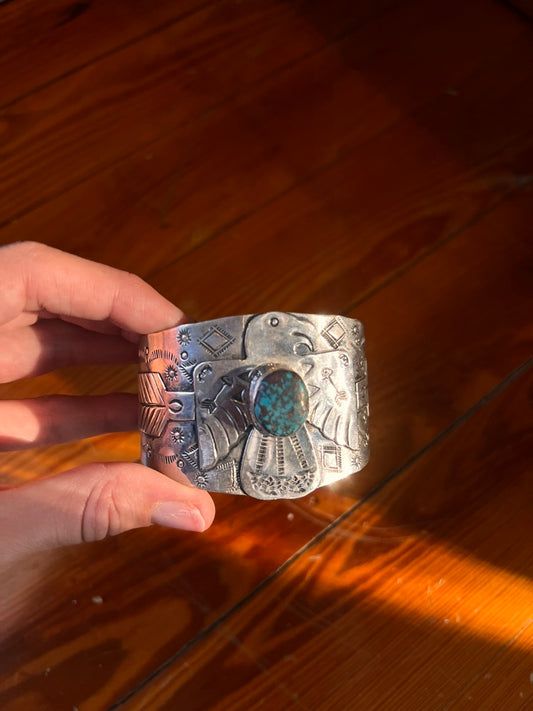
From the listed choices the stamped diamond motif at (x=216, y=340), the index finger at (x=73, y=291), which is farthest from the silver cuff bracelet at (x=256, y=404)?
the index finger at (x=73, y=291)

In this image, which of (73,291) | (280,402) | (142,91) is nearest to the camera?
(280,402)

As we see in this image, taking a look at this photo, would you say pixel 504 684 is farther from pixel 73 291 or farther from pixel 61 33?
pixel 61 33

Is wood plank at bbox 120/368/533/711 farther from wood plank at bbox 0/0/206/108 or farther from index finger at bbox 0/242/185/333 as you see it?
wood plank at bbox 0/0/206/108

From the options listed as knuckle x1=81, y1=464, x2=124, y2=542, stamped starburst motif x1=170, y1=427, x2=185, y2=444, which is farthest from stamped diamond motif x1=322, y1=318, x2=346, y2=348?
knuckle x1=81, y1=464, x2=124, y2=542

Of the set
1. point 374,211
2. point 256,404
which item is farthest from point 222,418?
point 374,211

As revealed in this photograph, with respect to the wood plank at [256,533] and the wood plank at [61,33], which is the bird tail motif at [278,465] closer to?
the wood plank at [256,533]
